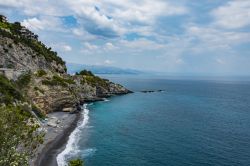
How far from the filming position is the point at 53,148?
7350cm

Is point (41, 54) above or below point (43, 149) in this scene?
above

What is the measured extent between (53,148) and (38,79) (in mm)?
52683

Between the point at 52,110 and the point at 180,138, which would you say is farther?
the point at 52,110

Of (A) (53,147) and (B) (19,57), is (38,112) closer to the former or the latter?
(A) (53,147)

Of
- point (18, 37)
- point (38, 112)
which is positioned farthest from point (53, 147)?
point (18, 37)

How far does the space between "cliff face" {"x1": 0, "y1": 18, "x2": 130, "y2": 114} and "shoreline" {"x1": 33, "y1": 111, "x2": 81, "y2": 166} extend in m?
16.5

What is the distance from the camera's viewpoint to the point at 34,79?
118m

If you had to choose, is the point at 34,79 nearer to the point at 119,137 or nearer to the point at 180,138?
the point at 119,137

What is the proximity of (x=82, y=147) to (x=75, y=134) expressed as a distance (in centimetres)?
1390

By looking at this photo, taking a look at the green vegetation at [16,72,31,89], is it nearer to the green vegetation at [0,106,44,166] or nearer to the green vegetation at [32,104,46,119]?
the green vegetation at [32,104,46,119]

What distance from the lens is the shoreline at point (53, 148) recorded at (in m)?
63.9

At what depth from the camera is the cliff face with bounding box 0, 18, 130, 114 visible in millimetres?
111938

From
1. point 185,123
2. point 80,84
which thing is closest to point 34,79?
point 80,84

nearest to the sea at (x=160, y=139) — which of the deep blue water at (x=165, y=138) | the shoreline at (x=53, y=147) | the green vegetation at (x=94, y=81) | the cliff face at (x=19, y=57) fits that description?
the deep blue water at (x=165, y=138)
